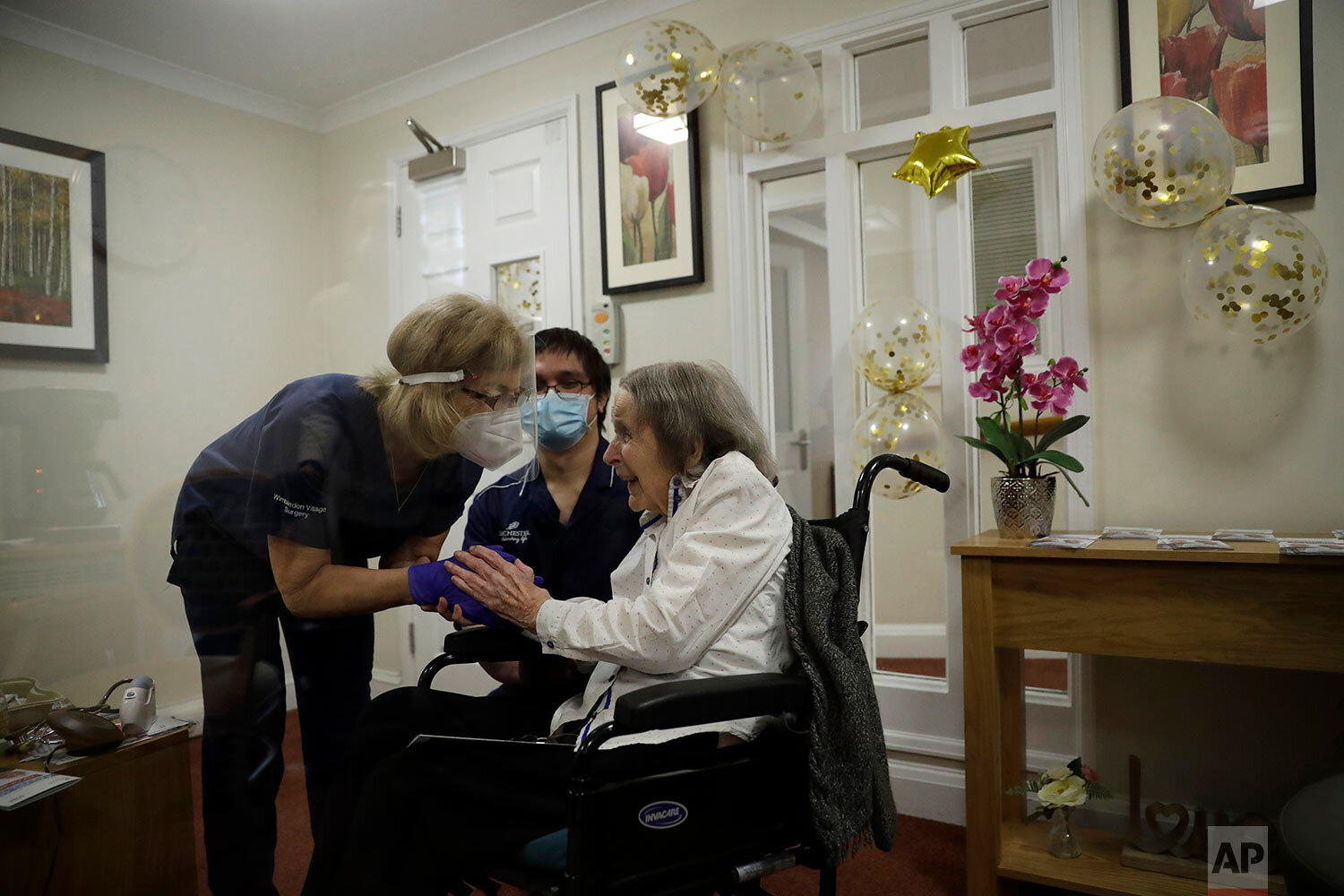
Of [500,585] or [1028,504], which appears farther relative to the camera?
[1028,504]

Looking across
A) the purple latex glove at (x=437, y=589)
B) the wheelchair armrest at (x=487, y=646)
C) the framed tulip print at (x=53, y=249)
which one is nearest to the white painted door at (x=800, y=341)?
the wheelchair armrest at (x=487, y=646)

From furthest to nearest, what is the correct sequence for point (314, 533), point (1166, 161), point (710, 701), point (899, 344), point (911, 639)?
point (911, 639), point (899, 344), point (1166, 161), point (710, 701), point (314, 533)

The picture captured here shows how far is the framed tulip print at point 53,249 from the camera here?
68 centimetres

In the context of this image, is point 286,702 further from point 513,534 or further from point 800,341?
point 800,341

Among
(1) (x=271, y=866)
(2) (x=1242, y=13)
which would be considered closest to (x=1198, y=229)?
(2) (x=1242, y=13)

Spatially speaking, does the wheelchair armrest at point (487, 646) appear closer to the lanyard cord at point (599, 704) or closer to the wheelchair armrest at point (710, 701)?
the lanyard cord at point (599, 704)

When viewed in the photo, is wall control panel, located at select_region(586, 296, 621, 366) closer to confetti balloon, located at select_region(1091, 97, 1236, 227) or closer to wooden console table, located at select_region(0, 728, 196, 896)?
confetti balloon, located at select_region(1091, 97, 1236, 227)

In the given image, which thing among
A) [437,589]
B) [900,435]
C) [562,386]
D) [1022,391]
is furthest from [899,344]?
[437,589]

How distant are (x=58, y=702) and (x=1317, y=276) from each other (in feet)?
6.70

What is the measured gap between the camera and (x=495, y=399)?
2.94 ft

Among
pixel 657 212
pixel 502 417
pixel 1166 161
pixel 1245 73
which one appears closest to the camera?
pixel 502 417

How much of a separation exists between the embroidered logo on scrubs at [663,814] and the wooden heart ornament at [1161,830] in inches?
46.8

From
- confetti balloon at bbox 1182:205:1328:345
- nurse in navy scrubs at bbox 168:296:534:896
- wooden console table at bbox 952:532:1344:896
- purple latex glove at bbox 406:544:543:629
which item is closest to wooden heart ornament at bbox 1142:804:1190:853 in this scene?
wooden console table at bbox 952:532:1344:896

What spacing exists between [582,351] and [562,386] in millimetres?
138
